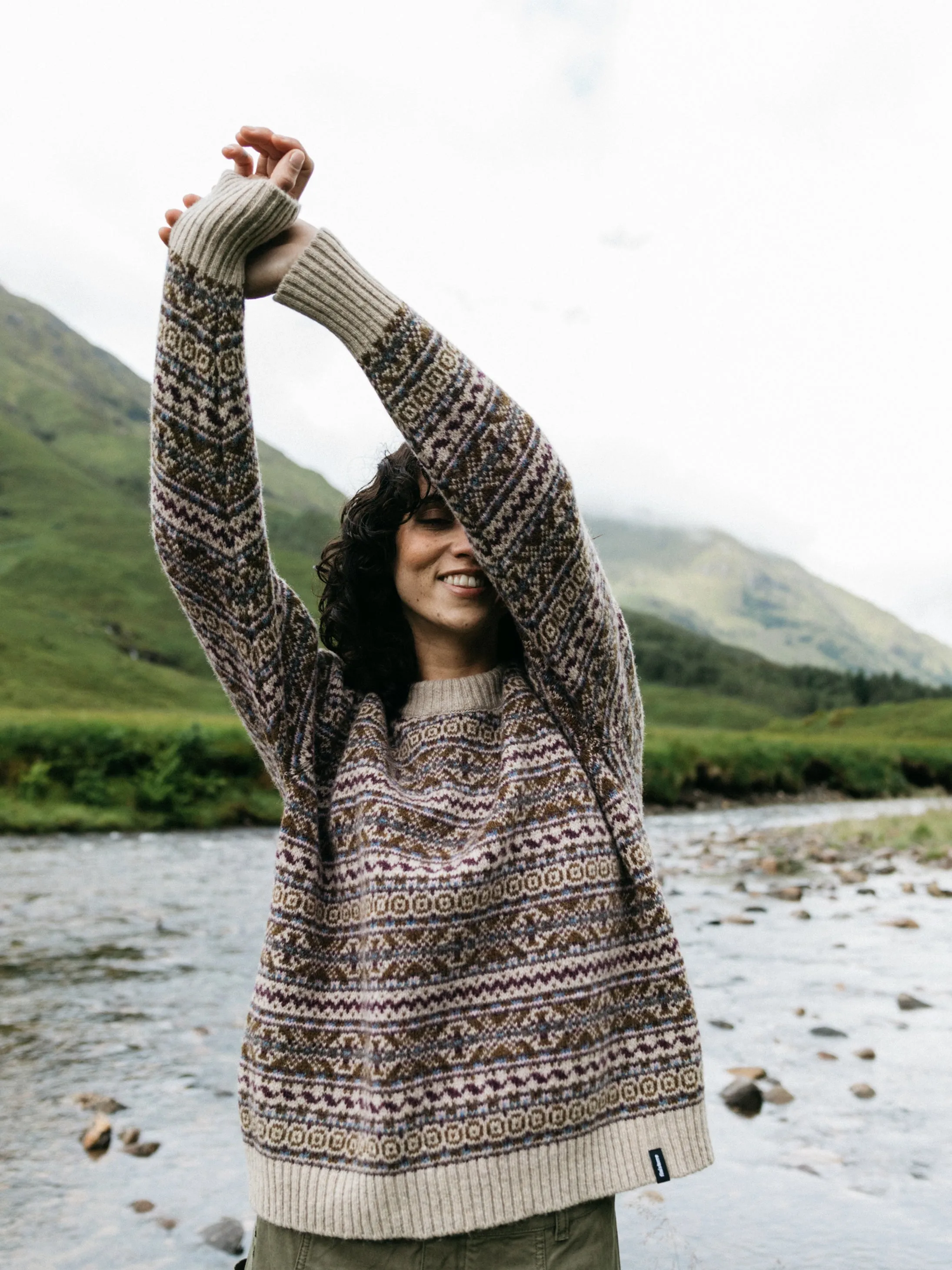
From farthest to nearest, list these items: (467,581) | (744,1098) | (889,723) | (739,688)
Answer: (739,688), (889,723), (744,1098), (467,581)

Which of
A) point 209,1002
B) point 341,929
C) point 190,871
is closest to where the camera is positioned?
point 341,929

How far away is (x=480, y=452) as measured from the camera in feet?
8.14

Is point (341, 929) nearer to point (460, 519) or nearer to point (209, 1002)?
point (460, 519)

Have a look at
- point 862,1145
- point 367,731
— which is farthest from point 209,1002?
point 367,731

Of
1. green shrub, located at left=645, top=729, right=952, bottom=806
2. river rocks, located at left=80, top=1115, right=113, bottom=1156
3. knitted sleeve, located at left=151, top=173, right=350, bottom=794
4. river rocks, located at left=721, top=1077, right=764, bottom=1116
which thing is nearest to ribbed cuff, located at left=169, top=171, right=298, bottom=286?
knitted sleeve, located at left=151, top=173, right=350, bottom=794

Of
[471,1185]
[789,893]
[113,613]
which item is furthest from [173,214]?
[113,613]

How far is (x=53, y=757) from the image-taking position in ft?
83.4

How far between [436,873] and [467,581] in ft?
2.61

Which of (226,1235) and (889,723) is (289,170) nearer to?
(226,1235)

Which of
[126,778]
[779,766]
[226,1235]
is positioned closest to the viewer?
[226,1235]

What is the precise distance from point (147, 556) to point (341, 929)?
4504 inches

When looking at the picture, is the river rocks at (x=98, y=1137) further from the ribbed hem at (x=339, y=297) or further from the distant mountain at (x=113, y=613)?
the distant mountain at (x=113, y=613)

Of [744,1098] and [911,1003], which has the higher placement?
[911,1003]

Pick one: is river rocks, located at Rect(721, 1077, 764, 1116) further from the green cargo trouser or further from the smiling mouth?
the smiling mouth
